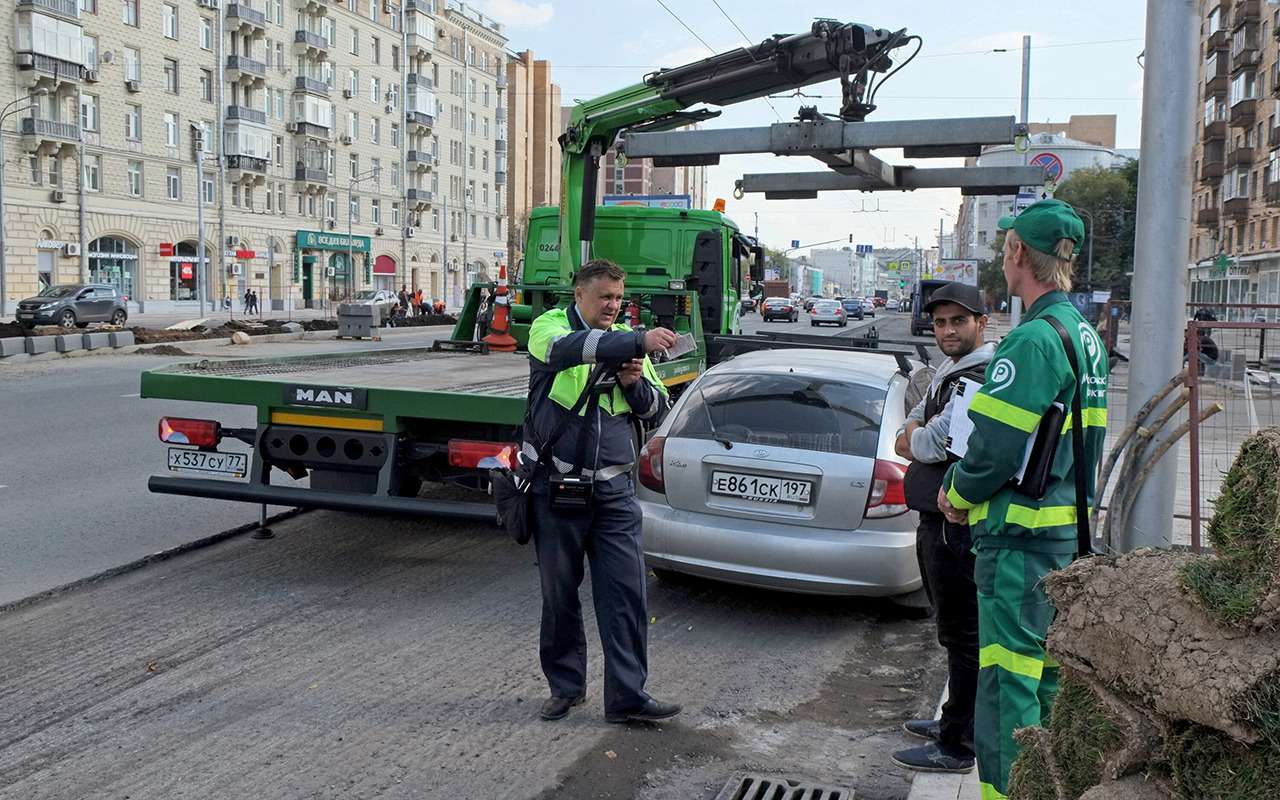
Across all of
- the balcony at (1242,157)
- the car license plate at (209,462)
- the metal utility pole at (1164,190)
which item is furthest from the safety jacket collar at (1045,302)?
the balcony at (1242,157)

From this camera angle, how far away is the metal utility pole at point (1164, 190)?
4879 mm

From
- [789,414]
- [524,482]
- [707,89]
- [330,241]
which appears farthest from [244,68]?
[524,482]

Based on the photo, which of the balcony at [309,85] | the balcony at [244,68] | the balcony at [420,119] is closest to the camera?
the balcony at [244,68]

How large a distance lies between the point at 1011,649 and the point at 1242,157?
225 ft

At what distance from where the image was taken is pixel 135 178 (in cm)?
5200

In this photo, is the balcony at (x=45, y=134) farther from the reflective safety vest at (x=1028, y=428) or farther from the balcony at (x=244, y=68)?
the reflective safety vest at (x=1028, y=428)

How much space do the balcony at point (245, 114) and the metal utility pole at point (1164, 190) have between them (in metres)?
59.9

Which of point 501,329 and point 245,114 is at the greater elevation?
point 245,114

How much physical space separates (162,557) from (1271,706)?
6519mm

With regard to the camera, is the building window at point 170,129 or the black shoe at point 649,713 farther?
the building window at point 170,129

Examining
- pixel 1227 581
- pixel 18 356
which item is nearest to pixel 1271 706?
pixel 1227 581

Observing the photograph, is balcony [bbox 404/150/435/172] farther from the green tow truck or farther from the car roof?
the car roof

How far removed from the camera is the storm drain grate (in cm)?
389

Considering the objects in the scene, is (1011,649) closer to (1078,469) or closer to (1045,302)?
(1078,469)
